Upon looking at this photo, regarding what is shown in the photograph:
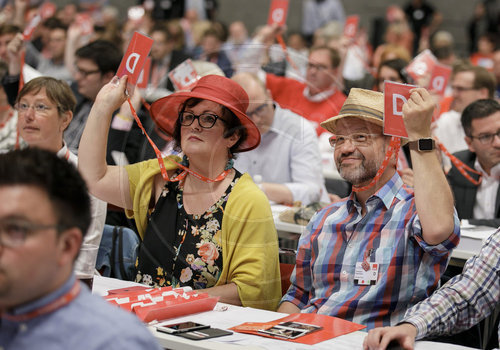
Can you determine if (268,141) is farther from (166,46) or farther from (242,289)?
(166,46)

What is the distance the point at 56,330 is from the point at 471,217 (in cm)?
346

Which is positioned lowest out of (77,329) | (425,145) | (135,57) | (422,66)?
(77,329)

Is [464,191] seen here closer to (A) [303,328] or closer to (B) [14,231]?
(A) [303,328]

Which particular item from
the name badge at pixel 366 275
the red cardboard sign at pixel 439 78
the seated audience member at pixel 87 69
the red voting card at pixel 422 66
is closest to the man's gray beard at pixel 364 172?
the name badge at pixel 366 275

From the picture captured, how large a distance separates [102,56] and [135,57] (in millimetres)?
2291

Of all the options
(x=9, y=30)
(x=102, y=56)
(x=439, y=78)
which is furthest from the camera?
(x=9, y=30)

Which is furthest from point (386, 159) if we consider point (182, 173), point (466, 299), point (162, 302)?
point (162, 302)

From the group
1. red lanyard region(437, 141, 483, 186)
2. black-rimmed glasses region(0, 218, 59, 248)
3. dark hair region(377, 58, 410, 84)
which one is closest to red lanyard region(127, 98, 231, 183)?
black-rimmed glasses region(0, 218, 59, 248)

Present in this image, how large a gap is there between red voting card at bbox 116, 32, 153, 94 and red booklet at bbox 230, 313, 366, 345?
3.67 feet

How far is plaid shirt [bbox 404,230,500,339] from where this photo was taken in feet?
7.76

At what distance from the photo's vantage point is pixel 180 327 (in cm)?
230

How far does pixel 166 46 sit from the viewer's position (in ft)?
31.0

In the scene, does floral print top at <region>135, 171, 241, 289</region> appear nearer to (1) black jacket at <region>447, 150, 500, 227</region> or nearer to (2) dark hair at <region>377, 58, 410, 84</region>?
(1) black jacket at <region>447, 150, 500, 227</region>

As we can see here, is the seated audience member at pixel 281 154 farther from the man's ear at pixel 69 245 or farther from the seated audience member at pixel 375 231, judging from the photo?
the man's ear at pixel 69 245
